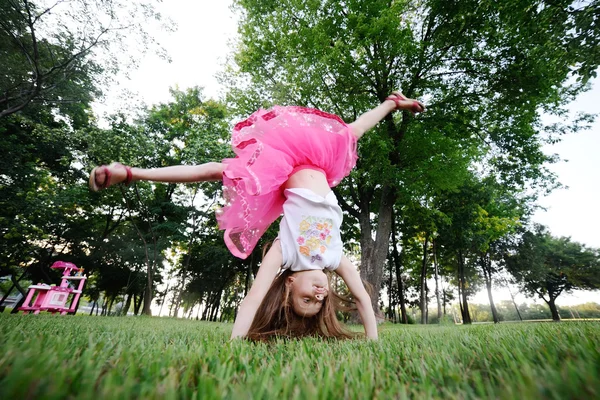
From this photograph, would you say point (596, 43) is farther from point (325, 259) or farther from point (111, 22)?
point (111, 22)

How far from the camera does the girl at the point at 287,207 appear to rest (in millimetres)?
2072

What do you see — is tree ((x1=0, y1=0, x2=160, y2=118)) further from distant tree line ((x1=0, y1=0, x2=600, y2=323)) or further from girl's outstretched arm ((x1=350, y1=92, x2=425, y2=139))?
girl's outstretched arm ((x1=350, y1=92, x2=425, y2=139))

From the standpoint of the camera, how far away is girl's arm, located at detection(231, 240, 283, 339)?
187cm

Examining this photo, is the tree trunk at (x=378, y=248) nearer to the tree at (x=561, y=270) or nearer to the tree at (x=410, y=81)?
the tree at (x=410, y=81)

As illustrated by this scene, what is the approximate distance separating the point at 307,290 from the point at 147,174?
1.46m

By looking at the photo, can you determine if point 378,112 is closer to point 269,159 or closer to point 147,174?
point 269,159

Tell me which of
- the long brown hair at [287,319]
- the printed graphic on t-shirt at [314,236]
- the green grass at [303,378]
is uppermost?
the printed graphic on t-shirt at [314,236]

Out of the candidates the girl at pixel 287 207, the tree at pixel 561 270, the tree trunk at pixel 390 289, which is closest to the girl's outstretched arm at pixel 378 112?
the girl at pixel 287 207

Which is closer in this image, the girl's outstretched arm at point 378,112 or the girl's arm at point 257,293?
the girl's arm at point 257,293

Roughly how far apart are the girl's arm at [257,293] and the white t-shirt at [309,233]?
0.08m

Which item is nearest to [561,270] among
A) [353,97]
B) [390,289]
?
[390,289]

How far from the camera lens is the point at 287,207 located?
2.36 m

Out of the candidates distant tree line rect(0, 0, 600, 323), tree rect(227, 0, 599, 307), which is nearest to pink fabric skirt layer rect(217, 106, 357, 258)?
distant tree line rect(0, 0, 600, 323)

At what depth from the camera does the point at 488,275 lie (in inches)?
931
